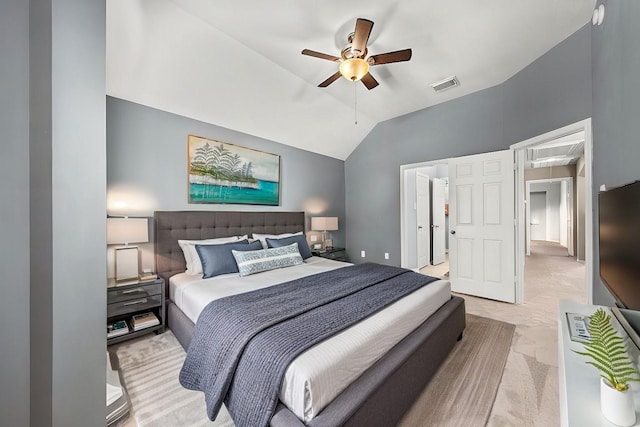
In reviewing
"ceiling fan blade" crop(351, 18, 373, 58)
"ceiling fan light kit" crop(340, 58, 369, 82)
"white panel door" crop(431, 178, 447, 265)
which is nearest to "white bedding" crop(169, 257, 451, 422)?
"ceiling fan light kit" crop(340, 58, 369, 82)

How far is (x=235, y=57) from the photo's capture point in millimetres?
2715

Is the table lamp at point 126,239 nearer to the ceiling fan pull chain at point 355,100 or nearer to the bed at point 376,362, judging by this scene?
the bed at point 376,362

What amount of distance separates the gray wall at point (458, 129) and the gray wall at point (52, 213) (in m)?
3.95

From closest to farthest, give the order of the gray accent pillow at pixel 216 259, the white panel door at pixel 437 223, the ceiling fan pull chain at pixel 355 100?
1. the gray accent pillow at pixel 216 259
2. the ceiling fan pull chain at pixel 355 100
3. the white panel door at pixel 437 223

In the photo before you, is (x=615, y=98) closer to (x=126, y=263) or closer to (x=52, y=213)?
Answer: (x=52, y=213)

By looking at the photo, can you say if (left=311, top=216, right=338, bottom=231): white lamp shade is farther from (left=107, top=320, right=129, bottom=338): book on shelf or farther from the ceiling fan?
(left=107, top=320, right=129, bottom=338): book on shelf

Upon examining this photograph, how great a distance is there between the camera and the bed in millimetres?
1158

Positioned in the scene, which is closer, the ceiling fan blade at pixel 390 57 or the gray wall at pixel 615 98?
the gray wall at pixel 615 98

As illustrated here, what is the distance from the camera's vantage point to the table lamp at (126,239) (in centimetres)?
231

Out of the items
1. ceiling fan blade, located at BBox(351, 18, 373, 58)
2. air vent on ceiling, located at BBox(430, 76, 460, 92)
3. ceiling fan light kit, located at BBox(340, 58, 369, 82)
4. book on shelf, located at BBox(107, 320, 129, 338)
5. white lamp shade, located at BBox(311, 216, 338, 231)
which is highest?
air vent on ceiling, located at BBox(430, 76, 460, 92)

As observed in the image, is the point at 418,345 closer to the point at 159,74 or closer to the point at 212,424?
the point at 212,424

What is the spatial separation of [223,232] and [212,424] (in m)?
2.22

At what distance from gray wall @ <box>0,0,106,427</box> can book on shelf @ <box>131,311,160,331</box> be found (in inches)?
47.0

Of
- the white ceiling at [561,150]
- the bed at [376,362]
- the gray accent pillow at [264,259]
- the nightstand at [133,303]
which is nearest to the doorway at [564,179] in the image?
the white ceiling at [561,150]
